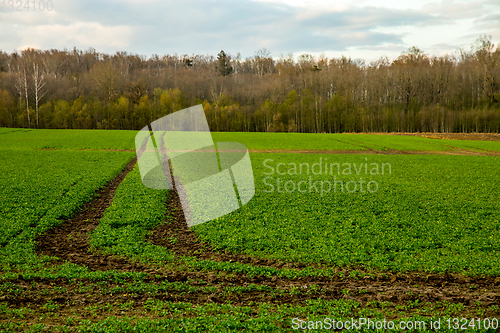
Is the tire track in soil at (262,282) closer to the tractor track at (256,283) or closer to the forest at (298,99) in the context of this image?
the tractor track at (256,283)

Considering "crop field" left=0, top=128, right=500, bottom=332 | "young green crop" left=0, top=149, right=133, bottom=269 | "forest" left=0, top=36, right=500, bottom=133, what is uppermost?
"forest" left=0, top=36, right=500, bottom=133

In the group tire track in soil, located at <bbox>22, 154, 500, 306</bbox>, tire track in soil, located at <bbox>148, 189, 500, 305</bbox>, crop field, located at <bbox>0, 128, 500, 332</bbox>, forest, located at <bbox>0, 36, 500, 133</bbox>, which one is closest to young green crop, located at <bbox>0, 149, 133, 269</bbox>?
crop field, located at <bbox>0, 128, 500, 332</bbox>

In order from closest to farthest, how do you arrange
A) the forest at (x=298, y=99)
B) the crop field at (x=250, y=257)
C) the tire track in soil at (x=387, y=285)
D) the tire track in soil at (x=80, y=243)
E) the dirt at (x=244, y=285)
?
the crop field at (x=250, y=257) < the dirt at (x=244, y=285) < the tire track in soil at (x=387, y=285) < the tire track in soil at (x=80, y=243) < the forest at (x=298, y=99)

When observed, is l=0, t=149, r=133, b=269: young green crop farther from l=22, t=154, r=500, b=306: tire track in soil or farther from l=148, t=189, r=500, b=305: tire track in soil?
l=148, t=189, r=500, b=305: tire track in soil

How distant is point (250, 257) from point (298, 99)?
11790cm

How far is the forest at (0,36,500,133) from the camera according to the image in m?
102

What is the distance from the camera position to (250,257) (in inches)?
429

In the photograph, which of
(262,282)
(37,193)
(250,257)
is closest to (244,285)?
(262,282)

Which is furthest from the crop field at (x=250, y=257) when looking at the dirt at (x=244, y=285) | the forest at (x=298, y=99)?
the forest at (x=298, y=99)

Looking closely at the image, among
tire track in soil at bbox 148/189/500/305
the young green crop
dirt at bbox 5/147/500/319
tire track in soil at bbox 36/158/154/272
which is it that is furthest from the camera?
the young green crop

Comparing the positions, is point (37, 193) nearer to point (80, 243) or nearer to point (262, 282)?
point (80, 243)

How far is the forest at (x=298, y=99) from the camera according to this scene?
10162cm

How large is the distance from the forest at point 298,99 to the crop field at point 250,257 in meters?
88.1

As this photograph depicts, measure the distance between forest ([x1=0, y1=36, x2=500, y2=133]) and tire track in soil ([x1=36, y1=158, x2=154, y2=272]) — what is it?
298 ft
